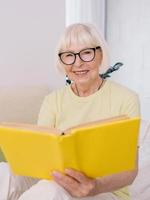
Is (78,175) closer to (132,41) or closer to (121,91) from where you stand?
(121,91)

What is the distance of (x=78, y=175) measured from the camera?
3.68ft

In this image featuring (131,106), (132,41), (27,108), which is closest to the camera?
(131,106)

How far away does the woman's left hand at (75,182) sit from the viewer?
1.12m

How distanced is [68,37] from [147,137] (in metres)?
0.82

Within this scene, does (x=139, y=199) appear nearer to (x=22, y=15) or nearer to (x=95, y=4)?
(x=22, y=15)

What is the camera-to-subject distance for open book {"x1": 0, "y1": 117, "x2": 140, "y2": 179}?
1.06m

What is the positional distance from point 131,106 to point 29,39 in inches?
43.3

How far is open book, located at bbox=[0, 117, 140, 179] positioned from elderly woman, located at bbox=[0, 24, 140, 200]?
12 centimetres

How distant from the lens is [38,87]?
221cm

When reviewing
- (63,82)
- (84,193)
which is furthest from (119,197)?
(63,82)

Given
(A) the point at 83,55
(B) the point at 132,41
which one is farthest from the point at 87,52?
(B) the point at 132,41

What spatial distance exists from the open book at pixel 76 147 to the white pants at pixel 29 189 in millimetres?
39

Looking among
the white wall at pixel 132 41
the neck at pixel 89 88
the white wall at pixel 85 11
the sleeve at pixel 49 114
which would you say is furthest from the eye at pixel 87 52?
the white wall at pixel 132 41

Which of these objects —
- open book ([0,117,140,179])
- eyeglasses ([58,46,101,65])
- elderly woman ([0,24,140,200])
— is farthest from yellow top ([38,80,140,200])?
open book ([0,117,140,179])
